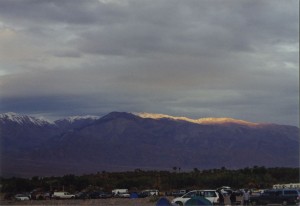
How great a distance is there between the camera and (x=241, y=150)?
19350 centimetres

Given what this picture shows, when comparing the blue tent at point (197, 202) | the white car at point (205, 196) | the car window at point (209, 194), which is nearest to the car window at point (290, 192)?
the white car at point (205, 196)

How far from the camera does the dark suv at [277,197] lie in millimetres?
48406

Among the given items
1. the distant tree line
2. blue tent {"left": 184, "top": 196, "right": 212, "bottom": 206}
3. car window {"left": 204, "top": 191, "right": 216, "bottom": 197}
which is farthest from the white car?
the distant tree line

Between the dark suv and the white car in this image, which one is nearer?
the dark suv

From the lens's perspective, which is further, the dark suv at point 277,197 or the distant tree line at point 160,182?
the distant tree line at point 160,182

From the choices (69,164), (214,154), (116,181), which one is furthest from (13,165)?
(214,154)

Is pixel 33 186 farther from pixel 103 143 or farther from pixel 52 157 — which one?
pixel 103 143

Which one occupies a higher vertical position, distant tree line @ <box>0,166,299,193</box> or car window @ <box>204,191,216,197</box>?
distant tree line @ <box>0,166,299,193</box>

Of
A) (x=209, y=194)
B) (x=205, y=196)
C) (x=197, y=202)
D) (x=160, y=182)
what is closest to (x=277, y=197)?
(x=209, y=194)

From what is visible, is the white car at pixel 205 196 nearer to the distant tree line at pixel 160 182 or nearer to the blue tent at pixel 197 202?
the blue tent at pixel 197 202

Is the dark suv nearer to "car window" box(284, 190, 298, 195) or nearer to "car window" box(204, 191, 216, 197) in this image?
"car window" box(284, 190, 298, 195)

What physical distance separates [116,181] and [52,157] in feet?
217

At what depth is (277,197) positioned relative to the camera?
162 ft

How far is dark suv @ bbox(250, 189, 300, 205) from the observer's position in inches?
1906
